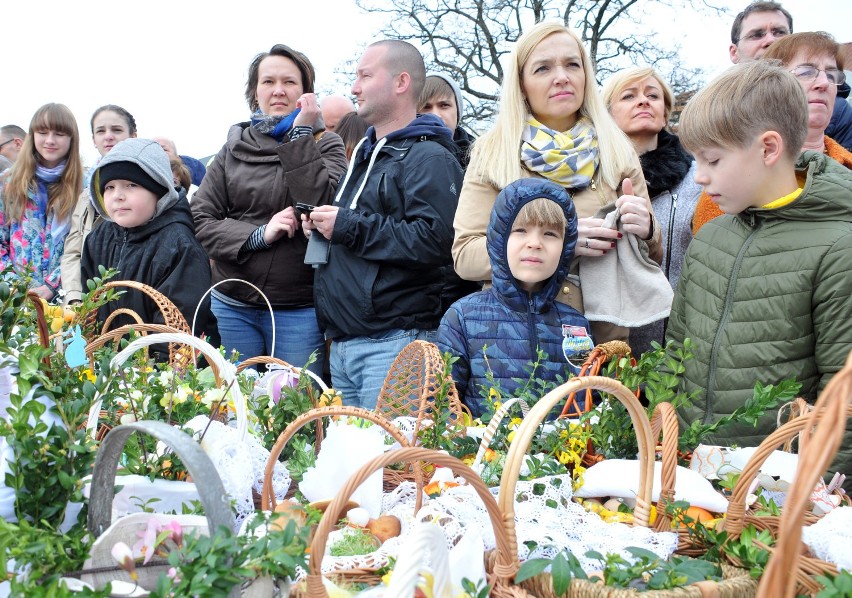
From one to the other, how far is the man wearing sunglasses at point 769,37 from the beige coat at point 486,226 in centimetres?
124

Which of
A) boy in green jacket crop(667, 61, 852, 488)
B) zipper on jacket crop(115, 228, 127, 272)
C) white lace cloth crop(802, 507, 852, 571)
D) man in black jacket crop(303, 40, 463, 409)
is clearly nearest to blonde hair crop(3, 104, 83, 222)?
zipper on jacket crop(115, 228, 127, 272)

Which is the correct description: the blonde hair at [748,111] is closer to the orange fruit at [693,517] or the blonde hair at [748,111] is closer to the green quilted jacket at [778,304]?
the green quilted jacket at [778,304]

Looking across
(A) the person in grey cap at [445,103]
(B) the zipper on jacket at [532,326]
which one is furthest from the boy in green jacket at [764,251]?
(A) the person in grey cap at [445,103]

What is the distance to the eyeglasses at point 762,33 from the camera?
11.5 ft

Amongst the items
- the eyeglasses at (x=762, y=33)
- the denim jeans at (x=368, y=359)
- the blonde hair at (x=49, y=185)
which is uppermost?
the eyeglasses at (x=762, y=33)

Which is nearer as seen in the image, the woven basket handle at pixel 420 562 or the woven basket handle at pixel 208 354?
the woven basket handle at pixel 420 562

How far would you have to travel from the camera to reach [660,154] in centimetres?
319

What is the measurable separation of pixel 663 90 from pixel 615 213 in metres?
0.91

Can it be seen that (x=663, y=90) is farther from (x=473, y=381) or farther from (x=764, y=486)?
(x=764, y=486)

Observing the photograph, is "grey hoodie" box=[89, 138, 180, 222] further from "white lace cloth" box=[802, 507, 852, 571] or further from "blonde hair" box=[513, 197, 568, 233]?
"white lace cloth" box=[802, 507, 852, 571]

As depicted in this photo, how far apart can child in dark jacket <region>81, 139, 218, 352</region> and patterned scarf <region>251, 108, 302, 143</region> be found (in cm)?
48

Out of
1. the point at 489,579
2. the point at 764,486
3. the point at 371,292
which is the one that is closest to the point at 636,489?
the point at 764,486

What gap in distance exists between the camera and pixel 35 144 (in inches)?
178

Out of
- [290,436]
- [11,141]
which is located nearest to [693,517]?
[290,436]
